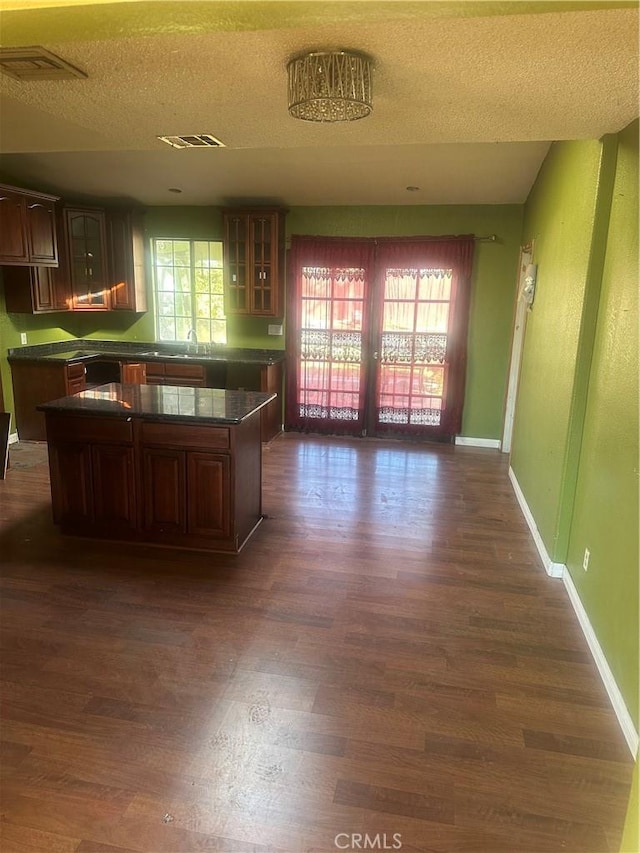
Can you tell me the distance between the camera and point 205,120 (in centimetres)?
261

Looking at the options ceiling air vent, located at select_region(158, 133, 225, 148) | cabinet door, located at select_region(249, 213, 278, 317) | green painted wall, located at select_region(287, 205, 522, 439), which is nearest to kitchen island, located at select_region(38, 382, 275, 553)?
ceiling air vent, located at select_region(158, 133, 225, 148)

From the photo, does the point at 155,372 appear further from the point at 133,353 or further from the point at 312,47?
the point at 312,47

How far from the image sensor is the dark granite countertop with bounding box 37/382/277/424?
322cm

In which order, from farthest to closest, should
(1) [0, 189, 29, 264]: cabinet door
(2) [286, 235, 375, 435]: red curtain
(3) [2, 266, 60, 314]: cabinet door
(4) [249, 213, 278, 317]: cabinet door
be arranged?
→ 1. (2) [286, 235, 375, 435]: red curtain
2. (4) [249, 213, 278, 317]: cabinet door
3. (3) [2, 266, 60, 314]: cabinet door
4. (1) [0, 189, 29, 264]: cabinet door

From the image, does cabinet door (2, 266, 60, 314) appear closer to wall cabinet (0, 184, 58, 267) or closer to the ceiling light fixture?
wall cabinet (0, 184, 58, 267)

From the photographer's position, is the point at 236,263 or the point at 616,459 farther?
the point at 236,263

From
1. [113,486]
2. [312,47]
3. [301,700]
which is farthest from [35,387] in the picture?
[312,47]

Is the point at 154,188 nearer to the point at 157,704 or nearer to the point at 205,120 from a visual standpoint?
the point at 205,120

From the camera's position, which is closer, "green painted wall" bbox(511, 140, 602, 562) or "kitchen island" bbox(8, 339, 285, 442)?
"green painted wall" bbox(511, 140, 602, 562)

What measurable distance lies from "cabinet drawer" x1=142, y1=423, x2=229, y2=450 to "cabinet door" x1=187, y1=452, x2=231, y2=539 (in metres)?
0.07

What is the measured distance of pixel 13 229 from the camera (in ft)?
16.3

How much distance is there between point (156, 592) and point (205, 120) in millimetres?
2419

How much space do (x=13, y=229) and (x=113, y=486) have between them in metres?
3.03

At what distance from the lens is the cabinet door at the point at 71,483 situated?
346 cm
